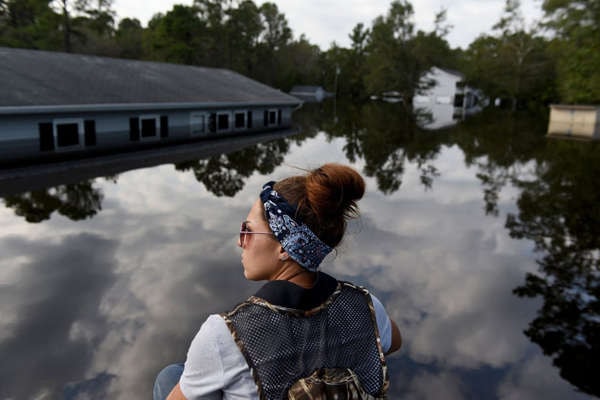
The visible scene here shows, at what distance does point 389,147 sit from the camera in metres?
23.8

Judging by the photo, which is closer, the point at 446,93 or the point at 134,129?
the point at 134,129

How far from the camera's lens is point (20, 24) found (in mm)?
47156

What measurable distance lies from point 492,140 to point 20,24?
5120 centimetres

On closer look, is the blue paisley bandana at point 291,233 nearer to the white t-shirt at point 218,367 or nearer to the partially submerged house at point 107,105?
the white t-shirt at point 218,367

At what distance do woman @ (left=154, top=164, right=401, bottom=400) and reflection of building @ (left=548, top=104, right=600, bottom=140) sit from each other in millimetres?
34152

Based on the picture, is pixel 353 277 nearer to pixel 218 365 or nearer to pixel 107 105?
pixel 218 365

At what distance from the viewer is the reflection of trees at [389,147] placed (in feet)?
56.3

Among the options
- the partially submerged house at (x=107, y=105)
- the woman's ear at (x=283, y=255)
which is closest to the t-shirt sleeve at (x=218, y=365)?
the woman's ear at (x=283, y=255)

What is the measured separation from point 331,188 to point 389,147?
22.8 meters

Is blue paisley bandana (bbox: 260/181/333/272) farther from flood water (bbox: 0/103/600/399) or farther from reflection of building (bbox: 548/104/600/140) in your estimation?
reflection of building (bbox: 548/104/600/140)

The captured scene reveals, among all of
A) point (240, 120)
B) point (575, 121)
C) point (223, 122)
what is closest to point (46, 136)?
point (223, 122)

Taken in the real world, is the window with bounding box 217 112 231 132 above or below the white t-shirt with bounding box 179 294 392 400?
above

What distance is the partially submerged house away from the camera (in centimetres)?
1600

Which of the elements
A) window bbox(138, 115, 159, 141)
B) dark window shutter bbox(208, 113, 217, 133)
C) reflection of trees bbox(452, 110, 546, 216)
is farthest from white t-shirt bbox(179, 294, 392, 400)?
dark window shutter bbox(208, 113, 217, 133)
